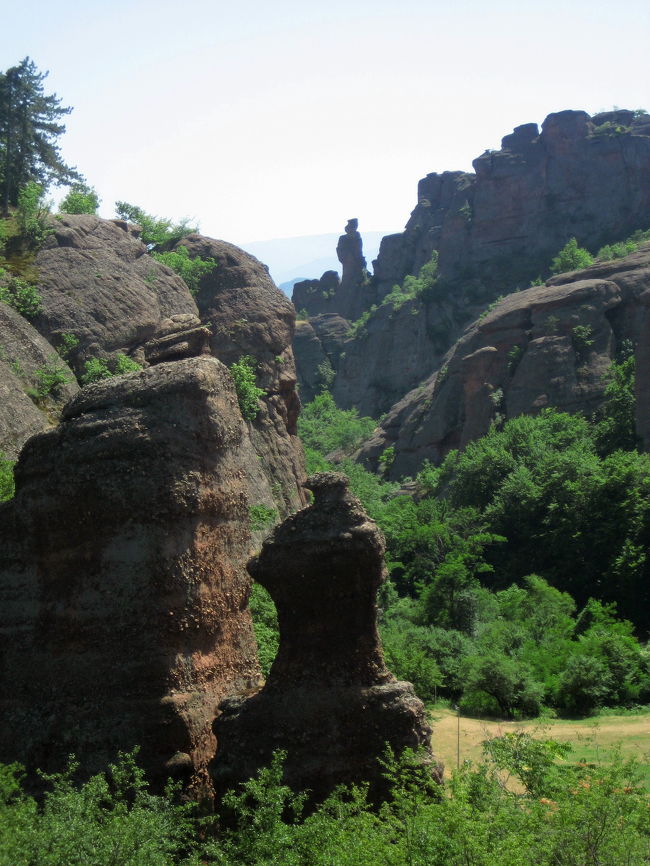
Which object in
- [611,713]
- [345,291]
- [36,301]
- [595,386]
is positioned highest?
[345,291]

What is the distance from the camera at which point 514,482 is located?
47.8 metres

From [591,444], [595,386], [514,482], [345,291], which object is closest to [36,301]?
[514,482]

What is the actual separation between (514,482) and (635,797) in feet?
121

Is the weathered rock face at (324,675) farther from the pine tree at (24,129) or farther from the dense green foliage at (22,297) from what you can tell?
the pine tree at (24,129)

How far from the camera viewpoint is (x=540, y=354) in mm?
60562

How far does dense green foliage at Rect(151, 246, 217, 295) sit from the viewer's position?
115 ft

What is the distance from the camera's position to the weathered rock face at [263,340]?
32156mm

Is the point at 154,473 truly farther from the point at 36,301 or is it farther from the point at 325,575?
the point at 36,301

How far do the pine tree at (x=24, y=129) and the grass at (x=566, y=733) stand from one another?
24354mm

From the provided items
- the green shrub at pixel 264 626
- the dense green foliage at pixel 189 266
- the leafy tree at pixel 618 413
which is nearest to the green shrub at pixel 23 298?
the dense green foliage at pixel 189 266

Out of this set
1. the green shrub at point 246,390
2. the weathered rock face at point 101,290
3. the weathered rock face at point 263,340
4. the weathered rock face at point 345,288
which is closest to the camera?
the weathered rock face at point 101,290

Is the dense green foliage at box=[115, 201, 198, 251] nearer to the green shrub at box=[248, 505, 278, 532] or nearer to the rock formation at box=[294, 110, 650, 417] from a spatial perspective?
the green shrub at box=[248, 505, 278, 532]

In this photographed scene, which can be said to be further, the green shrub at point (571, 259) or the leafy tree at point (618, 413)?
the green shrub at point (571, 259)

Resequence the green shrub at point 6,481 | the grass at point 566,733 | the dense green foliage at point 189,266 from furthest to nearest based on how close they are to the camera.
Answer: the dense green foliage at point 189,266, the grass at point 566,733, the green shrub at point 6,481
